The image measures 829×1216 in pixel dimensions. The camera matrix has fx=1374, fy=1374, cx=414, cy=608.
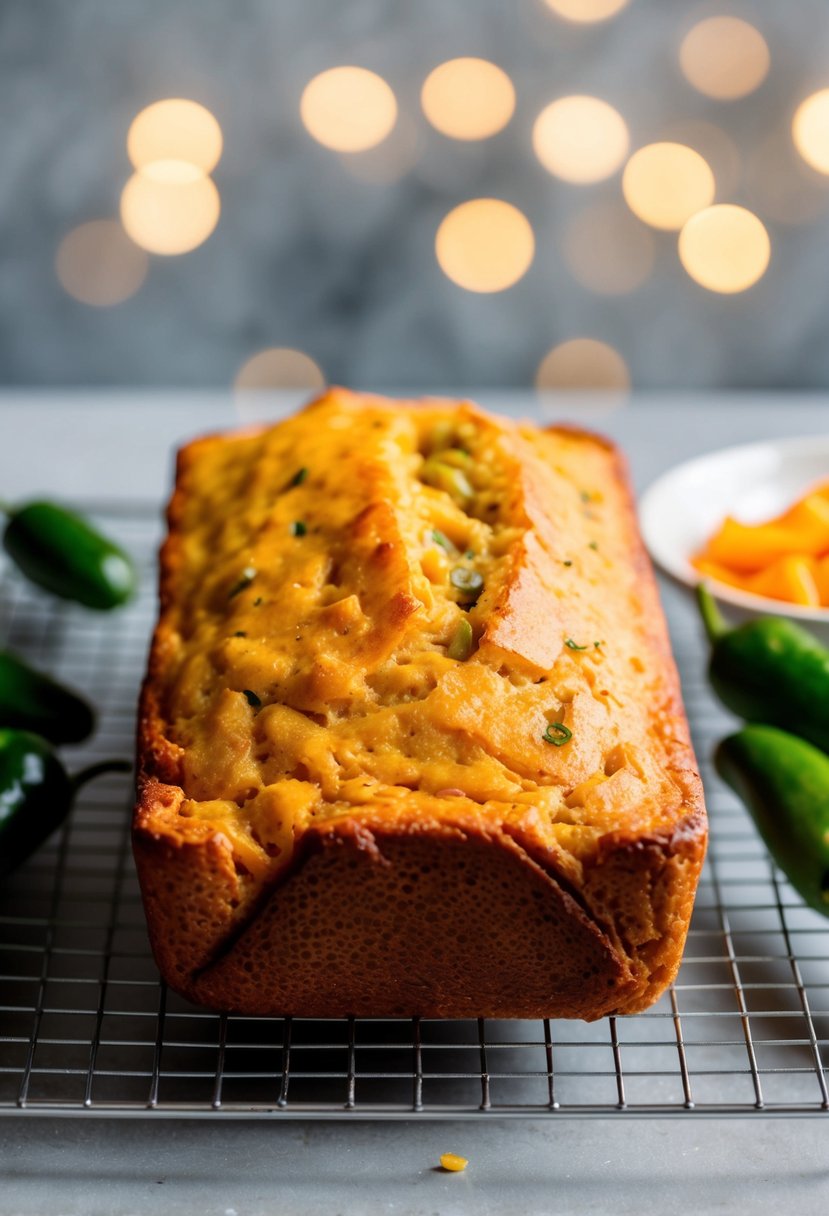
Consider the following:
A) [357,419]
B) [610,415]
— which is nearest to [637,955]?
[357,419]

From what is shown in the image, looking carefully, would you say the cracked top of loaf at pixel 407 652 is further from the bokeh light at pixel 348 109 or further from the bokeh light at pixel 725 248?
the bokeh light at pixel 725 248

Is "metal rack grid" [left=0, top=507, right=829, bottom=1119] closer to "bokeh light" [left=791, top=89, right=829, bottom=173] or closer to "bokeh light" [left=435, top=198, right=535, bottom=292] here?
"bokeh light" [left=435, top=198, right=535, bottom=292]

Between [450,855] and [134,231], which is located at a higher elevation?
[450,855]

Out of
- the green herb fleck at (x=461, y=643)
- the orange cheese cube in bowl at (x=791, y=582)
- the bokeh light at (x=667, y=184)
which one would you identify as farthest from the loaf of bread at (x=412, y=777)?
the bokeh light at (x=667, y=184)

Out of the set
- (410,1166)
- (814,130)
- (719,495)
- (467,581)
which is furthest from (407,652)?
(814,130)

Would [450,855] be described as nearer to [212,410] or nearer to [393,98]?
[212,410]
